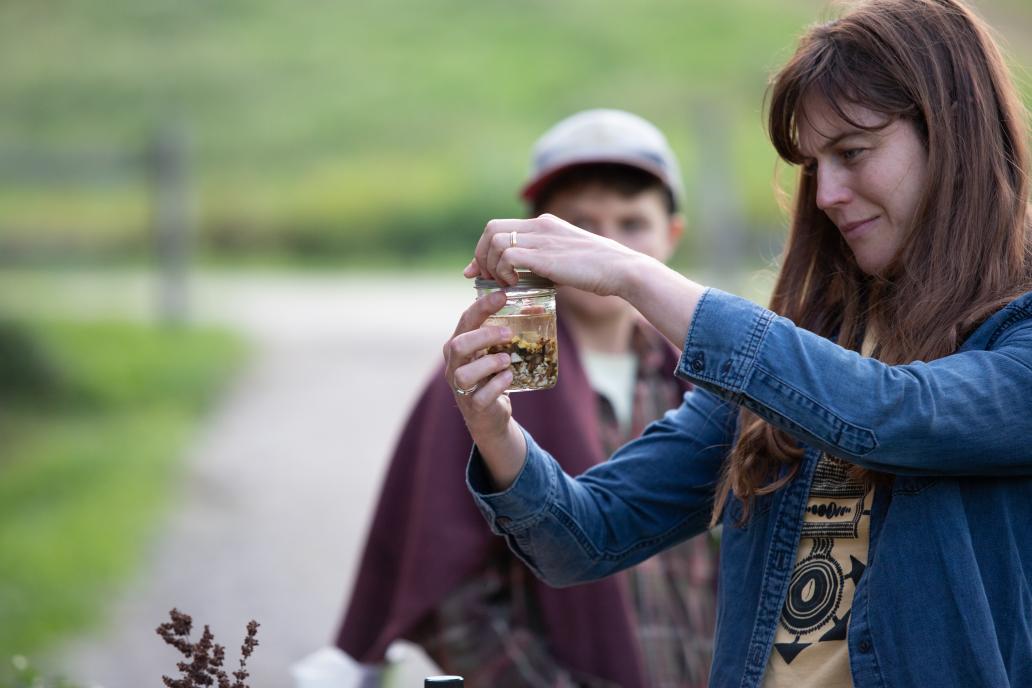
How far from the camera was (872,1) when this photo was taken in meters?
1.89

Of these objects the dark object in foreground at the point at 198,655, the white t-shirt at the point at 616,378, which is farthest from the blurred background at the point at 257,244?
the white t-shirt at the point at 616,378

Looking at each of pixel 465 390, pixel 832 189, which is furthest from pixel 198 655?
pixel 832 189

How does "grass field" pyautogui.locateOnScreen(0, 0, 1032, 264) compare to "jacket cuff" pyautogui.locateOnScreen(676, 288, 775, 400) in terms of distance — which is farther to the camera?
"grass field" pyautogui.locateOnScreen(0, 0, 1032, 264)

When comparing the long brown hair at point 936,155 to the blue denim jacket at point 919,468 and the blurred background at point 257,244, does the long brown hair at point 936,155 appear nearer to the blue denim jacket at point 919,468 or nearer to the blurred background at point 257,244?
the blue denim jacket at point 919,468

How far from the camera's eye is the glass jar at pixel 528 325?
183 cm

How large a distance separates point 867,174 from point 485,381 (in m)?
0.64

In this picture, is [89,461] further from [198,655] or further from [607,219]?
[198,655]

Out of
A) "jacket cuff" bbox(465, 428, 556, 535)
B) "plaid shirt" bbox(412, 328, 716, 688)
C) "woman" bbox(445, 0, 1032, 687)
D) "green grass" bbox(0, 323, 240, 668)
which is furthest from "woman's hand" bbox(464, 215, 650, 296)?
"green grass" bbox(0, 323, 240, 668)

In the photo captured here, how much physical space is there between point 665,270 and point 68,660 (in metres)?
3.86

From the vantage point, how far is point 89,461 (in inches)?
273

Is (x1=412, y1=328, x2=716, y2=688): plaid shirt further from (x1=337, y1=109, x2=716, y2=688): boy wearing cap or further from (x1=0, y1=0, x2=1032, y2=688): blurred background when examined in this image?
(x1=0, y1=0, x2=1032, y2=688): blurred background

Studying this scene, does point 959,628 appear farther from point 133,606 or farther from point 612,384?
point 133,606

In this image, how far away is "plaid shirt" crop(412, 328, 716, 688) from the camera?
2730mm

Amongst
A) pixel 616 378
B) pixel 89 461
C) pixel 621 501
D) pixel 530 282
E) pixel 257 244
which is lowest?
pixel 621 501
